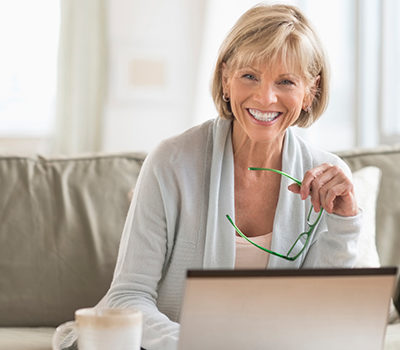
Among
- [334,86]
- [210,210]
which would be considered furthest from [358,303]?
[334,86]

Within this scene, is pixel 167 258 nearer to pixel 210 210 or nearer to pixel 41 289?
pixel 210 210

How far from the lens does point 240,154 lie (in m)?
1.63

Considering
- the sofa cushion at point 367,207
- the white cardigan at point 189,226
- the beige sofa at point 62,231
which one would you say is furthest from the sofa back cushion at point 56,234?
the sofa cushion at point 367,207

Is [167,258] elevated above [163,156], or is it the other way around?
[163,156]

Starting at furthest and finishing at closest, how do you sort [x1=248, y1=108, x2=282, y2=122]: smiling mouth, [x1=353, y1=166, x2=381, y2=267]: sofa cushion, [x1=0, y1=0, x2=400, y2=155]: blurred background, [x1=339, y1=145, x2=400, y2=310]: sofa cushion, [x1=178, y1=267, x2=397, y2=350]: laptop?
[x1=0, y1=0, x2=400, y2=155]: blurred background < [x1=339, y1=145, x2=400, y2=310]: sofa cushion < [x1=353, y1=166, x2=381, y2=267]: sofa cushion < [x1=248, y1=108, x2=282, y2=122]: smiling mouth < [x1=178, y1=267, x2=397, y2=350]: laptop

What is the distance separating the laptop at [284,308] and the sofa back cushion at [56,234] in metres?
1.01

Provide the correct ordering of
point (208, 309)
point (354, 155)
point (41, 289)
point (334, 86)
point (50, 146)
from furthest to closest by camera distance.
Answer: point (50, 146) → point (334, 86) → point (354, 155) → point (41, 289) → point (208, 309)

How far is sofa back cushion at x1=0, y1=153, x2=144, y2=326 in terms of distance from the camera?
1.87 metres

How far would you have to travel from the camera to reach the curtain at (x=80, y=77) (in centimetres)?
321

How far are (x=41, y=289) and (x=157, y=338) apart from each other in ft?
2.24

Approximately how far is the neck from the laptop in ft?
2.33

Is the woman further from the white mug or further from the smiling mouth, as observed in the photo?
the white mug

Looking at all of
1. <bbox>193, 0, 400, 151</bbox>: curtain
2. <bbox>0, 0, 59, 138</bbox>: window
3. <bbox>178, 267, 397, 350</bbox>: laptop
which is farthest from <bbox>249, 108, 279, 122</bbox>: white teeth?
<bbox>0, 0, 59, 138</bbox>: window

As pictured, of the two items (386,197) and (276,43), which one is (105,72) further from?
(276,43)
